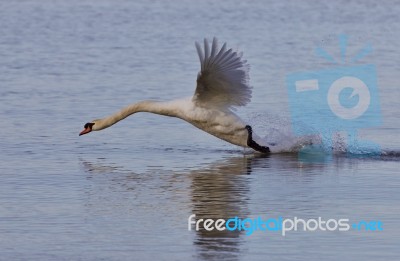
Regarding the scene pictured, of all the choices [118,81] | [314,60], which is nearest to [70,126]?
[118,81]

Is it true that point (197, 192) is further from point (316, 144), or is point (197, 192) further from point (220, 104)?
point (316, 144)

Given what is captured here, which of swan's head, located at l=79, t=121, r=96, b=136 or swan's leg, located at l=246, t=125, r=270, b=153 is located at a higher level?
swan's head, located at l=79, t=121, r=96, b=136

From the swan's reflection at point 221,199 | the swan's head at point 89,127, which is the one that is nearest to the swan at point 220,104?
the swan's reflection at point 221,199

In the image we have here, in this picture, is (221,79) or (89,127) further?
(89,127)

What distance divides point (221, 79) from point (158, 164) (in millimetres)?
1105

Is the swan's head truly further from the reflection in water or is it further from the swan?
the reflection in water

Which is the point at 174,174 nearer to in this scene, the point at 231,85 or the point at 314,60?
the point at 231,85

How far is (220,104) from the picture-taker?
13.4 m

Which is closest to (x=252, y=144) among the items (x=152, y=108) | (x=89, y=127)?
(x=152, y=108)

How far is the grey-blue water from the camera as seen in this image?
927 cm

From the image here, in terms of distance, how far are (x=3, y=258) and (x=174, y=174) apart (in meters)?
3.74

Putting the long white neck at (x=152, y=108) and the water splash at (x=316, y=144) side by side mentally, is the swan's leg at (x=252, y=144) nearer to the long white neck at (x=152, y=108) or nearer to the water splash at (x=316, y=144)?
the water splash at (x=316, y=144)

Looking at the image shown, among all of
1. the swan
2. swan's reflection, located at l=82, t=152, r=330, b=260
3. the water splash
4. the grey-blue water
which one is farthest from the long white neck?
the water splash

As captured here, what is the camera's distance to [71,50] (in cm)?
2302
